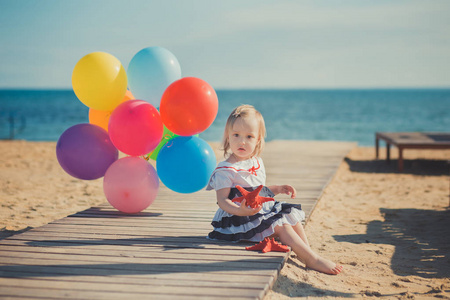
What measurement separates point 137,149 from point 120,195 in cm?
58

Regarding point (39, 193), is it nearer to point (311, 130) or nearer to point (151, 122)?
point (151, 122)

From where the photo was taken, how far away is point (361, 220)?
6.17 m

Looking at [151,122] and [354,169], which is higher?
[151,122]

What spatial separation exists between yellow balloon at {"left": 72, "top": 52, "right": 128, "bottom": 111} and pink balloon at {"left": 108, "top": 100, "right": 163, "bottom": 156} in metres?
0.30

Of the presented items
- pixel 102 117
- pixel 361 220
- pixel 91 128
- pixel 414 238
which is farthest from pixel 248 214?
pixel 361 220

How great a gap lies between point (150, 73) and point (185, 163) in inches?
48.6

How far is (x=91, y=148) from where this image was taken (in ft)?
15.6

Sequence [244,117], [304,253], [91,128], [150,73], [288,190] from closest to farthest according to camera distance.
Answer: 1. [304,253]
2. [244,117]
3. [288,190]
4. [91,128]
5. [150,73]

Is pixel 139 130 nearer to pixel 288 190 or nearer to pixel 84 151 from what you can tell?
pixel 84 151

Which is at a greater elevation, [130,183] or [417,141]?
[417,141]

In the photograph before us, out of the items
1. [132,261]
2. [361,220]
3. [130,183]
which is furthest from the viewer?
[361,220]

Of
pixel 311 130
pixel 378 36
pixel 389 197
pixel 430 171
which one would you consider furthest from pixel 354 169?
pixel 378 36

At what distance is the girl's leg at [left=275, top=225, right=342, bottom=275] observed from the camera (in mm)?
3713

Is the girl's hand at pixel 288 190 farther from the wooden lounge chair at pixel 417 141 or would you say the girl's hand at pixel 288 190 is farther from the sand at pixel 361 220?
the wooden lounge chair at pixel 417 141
